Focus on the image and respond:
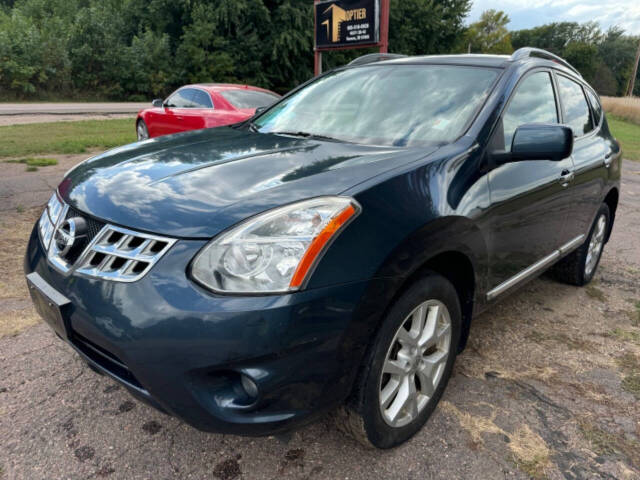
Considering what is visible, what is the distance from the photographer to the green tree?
67.1m

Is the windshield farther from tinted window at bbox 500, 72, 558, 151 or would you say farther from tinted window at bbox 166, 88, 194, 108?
tinted window at bbox 166, 88, 194, 108

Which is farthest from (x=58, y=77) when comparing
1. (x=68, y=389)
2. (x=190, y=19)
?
(x=68, y=389)

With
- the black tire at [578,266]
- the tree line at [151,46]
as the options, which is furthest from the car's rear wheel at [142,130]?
the tree line at [151,46]

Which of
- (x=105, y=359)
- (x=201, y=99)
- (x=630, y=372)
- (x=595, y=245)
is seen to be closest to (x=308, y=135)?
(x=105, y=359)

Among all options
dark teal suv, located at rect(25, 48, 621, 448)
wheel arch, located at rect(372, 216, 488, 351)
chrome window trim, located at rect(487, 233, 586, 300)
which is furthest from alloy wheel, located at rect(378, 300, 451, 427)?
chrome window trim, located at rect(487, 233, 586, 300)

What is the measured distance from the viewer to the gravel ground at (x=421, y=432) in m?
1.89

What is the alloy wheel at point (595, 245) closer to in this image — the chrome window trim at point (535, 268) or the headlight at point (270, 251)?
the chrome window trim at point (535, 268)

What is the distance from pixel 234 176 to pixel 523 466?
1628mm

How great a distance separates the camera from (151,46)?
2788cm

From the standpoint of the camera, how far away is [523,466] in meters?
1.94

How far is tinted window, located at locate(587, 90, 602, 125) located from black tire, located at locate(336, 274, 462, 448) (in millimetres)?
2480

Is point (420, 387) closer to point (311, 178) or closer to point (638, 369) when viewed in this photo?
point (311, 178)

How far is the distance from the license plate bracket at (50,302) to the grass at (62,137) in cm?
639

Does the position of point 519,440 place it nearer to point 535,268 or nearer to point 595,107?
point 535,268
